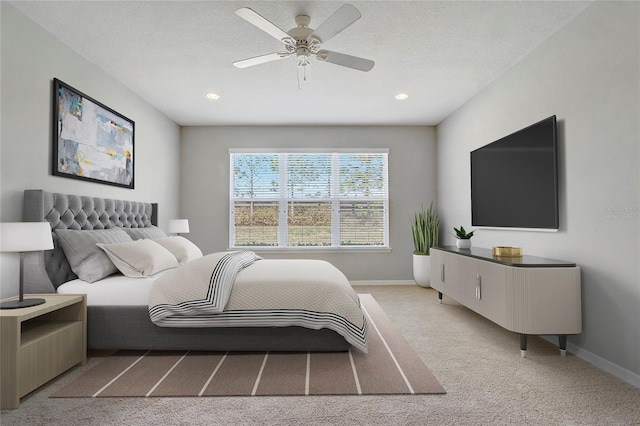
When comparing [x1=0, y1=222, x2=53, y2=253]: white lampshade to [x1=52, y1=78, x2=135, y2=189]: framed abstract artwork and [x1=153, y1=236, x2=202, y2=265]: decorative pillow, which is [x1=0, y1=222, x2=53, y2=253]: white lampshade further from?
[x1=153, y1=236, x2=202, y2=265]: decorative pillow

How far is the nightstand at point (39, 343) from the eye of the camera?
1.87 m

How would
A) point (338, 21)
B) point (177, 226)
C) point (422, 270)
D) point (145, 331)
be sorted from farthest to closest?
point (422, 270), point (177, 226), point (145, 331), point (338, 21)

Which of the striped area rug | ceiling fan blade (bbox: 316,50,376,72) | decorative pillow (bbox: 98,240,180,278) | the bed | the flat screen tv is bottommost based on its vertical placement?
the striped area rug

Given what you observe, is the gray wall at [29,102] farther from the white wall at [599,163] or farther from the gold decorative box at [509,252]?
the white wall at [599,163]

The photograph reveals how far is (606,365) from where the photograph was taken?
7.81 feet

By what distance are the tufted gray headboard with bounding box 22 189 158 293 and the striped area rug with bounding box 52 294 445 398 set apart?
728mm

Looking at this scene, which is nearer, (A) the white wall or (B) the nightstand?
(B) the nightstand

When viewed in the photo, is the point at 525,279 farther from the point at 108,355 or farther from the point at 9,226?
the point at 9,226

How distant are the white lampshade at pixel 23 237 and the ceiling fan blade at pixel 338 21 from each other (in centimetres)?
209

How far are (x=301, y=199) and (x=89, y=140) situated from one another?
292 centimetres

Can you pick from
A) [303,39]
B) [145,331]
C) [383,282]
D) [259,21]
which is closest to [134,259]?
[145,331]

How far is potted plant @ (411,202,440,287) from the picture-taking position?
5031 mm

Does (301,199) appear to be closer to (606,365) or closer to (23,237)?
(23,237)

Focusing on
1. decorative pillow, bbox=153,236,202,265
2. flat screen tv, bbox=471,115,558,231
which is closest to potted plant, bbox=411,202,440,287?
flat screen tv, bbox=471,115,558,231
